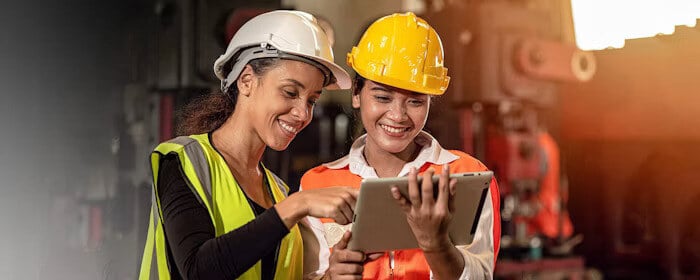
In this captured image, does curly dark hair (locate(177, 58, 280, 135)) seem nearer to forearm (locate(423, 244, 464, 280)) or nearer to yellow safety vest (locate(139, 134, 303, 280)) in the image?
yellow safety vest (locate(139, 134, 303, 280))

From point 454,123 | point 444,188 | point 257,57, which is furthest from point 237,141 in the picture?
point 454,123

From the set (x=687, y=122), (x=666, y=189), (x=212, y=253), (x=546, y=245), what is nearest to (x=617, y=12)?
(x=687, y=122)

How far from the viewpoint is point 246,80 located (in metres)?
1.83

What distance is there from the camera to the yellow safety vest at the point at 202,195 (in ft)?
5.52

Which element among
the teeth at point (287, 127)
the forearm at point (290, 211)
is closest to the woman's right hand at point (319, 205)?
the forearm at point (290, 211)

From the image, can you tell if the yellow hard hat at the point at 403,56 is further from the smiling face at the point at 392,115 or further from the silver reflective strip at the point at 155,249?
the silver reflective strip at the point at 155,249

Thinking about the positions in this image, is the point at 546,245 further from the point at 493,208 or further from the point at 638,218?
the point at 493,208

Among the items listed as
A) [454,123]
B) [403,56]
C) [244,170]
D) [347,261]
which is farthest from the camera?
[454,123]

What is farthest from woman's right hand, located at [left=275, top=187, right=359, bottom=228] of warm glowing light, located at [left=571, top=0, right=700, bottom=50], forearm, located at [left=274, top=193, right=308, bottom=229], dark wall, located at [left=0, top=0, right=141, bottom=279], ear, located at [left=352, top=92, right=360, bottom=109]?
warm glowing light, located at [left=571, top=0, right=700, bottom=50]

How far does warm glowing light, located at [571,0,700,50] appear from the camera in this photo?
463 cm

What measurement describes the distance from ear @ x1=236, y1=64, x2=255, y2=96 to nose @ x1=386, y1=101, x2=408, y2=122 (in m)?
0.33

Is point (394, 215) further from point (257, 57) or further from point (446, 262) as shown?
point (257, 57)

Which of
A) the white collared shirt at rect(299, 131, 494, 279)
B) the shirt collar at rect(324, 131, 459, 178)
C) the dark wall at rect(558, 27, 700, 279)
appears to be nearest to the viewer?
the white collared shirt at rect(299, 131, 494, 279)

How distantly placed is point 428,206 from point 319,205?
199 mm
